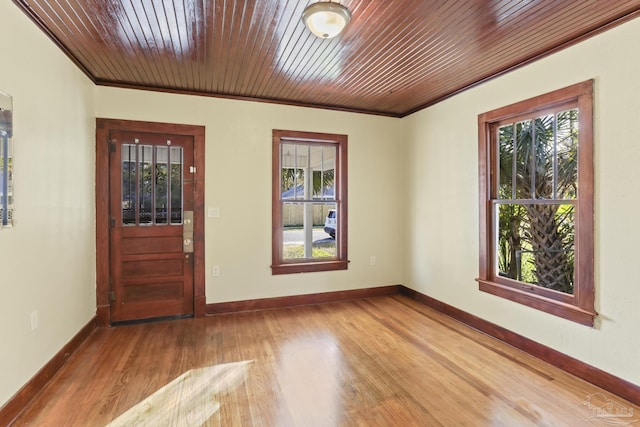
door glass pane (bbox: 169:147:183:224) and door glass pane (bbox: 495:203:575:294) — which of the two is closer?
door glass pane (bbox: 495:203:575:294)

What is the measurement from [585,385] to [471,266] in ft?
4.52

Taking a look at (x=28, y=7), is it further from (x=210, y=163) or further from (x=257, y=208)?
(x=257, y=208)

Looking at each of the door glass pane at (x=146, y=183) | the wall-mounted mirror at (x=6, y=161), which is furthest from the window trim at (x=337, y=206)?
the wall-mounted mirror at (x=6, y=161)

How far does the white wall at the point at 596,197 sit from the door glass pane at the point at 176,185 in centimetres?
303

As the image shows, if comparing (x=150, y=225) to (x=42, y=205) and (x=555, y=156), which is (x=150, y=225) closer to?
(x=42, y=205)

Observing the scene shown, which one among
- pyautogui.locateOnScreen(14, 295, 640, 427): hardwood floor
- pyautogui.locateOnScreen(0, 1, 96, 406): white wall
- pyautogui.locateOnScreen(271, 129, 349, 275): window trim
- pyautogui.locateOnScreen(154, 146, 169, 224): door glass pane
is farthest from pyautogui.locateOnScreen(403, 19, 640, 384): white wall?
pyautogui.locateOnScreen(0, 1, 96, 406): white wall

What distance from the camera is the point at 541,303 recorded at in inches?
111

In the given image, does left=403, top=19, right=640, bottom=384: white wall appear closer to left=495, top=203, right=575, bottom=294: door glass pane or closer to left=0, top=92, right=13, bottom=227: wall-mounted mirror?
left=495, top=203, right=575, bottom=294: door glass pane

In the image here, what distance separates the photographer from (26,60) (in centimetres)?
217

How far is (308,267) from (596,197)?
9.75 feet

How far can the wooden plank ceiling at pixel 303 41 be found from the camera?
2160 millimetres

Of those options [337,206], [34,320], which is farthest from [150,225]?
[337,206]

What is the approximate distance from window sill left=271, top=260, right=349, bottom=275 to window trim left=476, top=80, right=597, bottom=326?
70.0 inches

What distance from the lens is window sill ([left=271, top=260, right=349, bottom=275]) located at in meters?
4.14
